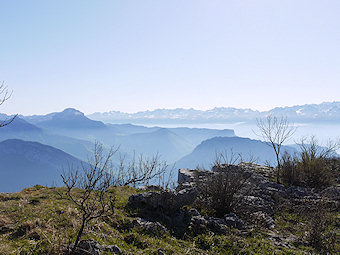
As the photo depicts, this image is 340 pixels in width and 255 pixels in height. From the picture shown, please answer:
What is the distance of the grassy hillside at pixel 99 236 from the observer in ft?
17.8

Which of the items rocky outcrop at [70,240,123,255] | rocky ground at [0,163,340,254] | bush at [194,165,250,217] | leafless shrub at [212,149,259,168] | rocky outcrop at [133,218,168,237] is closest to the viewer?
rocky outcrop at [70,240,123,255]

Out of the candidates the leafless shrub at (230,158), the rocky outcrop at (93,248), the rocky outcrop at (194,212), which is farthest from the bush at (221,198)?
the rocky outcrop at (93,248)

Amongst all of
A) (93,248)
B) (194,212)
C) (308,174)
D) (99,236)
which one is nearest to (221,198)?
(194,212)

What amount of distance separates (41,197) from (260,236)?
357 inches

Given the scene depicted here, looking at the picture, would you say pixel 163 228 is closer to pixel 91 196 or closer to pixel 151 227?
pixel 151 227

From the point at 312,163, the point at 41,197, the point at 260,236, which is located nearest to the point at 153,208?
the point at 260,236

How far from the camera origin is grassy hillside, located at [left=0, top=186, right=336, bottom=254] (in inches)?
214

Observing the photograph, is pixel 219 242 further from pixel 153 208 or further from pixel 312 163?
pixel 312 163

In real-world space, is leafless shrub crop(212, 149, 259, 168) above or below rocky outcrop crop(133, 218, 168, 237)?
above

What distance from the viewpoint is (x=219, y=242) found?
23.2 feet

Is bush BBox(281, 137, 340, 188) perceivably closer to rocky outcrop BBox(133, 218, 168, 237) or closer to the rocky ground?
the rocky ground

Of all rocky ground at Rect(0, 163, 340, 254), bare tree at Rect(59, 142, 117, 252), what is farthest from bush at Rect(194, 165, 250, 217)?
bare tree at Rect(59, 142, 117, 252)

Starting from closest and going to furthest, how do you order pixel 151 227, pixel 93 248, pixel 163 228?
pixel 93 248 → pixel 151 227 → pixel 163 228

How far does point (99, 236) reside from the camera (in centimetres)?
607
